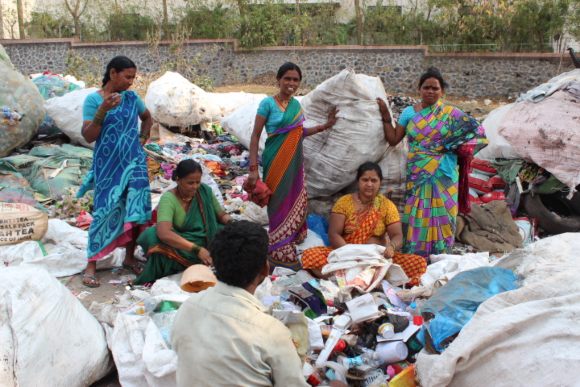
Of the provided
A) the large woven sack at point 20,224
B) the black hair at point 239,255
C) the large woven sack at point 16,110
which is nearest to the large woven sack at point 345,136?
the large woven sack at point 20,224

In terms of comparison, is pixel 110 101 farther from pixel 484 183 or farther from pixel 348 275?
pixel 484 183

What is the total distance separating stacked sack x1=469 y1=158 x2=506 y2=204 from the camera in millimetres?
5797

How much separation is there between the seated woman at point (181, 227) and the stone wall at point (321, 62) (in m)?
12.0

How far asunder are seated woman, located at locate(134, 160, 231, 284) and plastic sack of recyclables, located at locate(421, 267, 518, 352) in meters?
1.51

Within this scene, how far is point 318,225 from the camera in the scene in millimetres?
4871

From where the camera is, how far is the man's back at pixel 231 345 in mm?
1869

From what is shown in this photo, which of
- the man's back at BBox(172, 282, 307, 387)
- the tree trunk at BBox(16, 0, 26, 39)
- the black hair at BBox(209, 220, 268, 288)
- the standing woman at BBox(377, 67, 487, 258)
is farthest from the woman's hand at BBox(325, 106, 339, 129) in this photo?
the tree trunk at BBox(16, 0, 26, 39)

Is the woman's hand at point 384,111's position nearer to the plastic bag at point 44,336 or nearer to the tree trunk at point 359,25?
the plastic bag at point 44,336

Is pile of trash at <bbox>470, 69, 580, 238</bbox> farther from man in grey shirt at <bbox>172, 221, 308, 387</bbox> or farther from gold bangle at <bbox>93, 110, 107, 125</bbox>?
man in grey shirt at <bbox>172, 221, 308, 387</bbox>

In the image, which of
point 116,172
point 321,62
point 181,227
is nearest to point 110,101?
point 116,172

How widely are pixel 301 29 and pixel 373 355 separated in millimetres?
15465

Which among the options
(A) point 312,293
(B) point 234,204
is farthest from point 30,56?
(A) point 312,293

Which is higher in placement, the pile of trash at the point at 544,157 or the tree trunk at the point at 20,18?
the tree trunk at the point at 20,18

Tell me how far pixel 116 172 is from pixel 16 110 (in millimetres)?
3078
